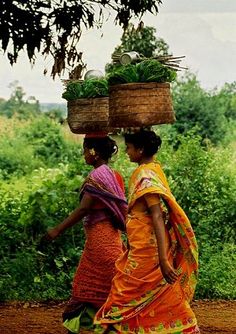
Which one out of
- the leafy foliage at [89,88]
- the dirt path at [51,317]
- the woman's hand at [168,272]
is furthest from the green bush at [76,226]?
the woman's hand at [168,272]

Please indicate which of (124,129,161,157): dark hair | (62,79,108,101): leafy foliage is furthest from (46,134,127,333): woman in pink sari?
(124,129,161,157): dark hair

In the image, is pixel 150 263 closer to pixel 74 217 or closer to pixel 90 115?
pixel 74 217

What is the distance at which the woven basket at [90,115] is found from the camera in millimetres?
6242

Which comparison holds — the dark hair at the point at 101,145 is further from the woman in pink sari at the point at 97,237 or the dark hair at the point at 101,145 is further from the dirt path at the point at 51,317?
the dirt path at the point at 51,317

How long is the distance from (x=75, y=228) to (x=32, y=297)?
871 millimetres

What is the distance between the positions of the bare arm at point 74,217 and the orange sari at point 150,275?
2.15 ft

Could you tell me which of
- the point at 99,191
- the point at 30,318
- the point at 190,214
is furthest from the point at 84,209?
the point at 190,214

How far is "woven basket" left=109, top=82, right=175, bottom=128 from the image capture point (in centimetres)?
546

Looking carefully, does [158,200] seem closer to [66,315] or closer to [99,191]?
[99,191]

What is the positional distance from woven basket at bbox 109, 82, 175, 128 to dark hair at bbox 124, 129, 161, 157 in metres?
0.21

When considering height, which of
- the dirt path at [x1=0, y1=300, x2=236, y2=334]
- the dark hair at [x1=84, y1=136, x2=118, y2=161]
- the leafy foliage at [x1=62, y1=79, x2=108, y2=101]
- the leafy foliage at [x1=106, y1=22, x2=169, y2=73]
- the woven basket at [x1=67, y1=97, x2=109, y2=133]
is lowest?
the dirt path at [x1=0, y1=300, x2=236, y2=334]

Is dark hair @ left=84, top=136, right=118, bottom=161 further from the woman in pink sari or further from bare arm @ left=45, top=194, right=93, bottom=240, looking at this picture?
bare arm @ left=45, top=194, right=93, bottom=240

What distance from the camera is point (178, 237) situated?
17.0ft

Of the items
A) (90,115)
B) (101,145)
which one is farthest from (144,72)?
(90,115)
